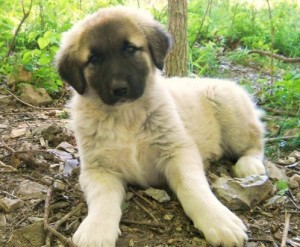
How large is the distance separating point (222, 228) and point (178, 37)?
115 inches

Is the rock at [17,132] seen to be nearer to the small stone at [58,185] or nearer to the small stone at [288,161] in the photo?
the small stone at [58,185]

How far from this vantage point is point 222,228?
2.39 metres

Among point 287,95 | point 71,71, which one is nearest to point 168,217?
point 71,71

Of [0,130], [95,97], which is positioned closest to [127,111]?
[95,97]

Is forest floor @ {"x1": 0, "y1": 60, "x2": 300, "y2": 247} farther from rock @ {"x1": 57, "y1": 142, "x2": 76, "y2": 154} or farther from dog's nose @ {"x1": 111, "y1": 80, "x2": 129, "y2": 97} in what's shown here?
dog's nose @ {"x1": 111, "y1": 80, "x2": 129, "y2": 97}

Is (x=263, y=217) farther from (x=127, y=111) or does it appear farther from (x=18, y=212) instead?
(x=18, y=212)

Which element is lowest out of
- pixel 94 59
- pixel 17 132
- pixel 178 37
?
pixel 17 132

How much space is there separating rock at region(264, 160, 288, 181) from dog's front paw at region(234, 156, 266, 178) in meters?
0.06

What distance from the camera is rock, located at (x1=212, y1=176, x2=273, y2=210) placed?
2789 millimetres

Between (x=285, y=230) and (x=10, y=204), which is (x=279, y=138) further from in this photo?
(x=10, y=204)

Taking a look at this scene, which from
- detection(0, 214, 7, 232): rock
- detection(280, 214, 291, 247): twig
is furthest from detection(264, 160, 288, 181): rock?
detection(0, 214, 7, 232): rock

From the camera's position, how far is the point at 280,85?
481cm

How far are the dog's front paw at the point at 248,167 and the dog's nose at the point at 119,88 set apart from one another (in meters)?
1.17

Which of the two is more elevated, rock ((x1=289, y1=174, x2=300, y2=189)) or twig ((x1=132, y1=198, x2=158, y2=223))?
rock ((x1=289, y1=174, x2=300, y2=189))
